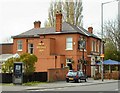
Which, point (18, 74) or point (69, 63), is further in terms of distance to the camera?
point (69, 63)

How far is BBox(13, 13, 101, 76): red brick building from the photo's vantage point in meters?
51.5

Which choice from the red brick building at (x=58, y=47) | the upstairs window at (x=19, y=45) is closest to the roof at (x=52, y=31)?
the red brick building at (x=58, y=47)

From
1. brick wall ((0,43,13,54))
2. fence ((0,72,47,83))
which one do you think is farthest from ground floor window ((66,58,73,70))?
brick wall ((0,43,13,54))

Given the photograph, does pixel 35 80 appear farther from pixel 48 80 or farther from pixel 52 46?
pixel 52 46

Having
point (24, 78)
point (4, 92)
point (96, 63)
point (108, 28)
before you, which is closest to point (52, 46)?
point (96, 63)

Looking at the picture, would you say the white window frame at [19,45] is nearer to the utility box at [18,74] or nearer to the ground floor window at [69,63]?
the ground floor window at [69,63]

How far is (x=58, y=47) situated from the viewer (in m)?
53.4

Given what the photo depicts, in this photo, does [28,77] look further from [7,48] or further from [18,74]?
[7,48]

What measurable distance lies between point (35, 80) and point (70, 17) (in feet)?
105

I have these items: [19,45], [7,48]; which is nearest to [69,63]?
[19,45]

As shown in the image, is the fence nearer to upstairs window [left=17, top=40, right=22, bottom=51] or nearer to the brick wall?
upstairs window [left=17, top=40, right=22, bottom=51]

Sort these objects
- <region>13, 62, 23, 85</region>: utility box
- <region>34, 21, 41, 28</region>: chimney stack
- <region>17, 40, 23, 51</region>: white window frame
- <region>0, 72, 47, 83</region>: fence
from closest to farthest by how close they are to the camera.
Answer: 1. <region>13, 62, 23, 85</region>: utility box
2. <region>0, 72, 47, 83</region>: fence
3. <region>17, 40, 23, 51</region>: white window frame
4. <region>34, 21, 41, 28</region>: chimney stack

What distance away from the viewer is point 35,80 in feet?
128

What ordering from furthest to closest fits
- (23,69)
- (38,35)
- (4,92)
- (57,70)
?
(38,35), (57,70), (23,69), (4,92)
